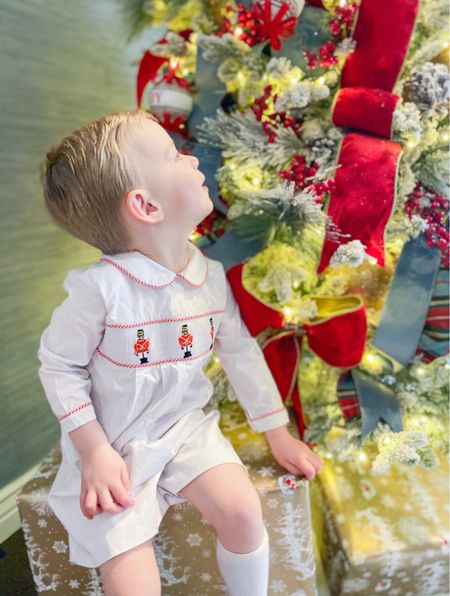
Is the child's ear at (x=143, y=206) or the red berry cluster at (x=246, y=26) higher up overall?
the red berry cluster at (x=246, y=26)

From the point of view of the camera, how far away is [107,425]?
79 cm

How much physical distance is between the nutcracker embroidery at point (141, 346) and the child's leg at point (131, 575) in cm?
27

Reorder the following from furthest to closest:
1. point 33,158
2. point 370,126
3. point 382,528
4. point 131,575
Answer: point 33,158, point 382,528, point 370,126, point 131,575

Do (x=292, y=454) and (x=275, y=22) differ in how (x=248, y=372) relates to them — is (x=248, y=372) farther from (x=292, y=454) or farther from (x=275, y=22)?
(x=275, y=22)

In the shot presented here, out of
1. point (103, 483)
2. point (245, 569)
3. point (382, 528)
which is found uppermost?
point (103, 483)

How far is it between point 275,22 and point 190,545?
888mm

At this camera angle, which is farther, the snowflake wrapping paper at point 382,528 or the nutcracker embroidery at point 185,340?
the snowflake wrapping paper at point 382,528

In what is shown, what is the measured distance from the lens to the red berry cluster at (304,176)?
2.60 ft

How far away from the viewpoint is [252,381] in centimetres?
91

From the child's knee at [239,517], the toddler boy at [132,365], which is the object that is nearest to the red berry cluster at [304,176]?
the toddler boy at [132,365]

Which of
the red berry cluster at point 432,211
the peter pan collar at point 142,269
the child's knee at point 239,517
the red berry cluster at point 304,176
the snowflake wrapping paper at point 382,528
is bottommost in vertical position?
the snowflake wrapping paper at point 382,528

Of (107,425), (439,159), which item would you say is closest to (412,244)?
(439,159)

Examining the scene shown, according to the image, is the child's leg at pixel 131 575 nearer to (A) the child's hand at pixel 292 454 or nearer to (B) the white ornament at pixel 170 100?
(A) the child's hand at pixel 292 454

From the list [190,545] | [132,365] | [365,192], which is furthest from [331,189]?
[190,545]
